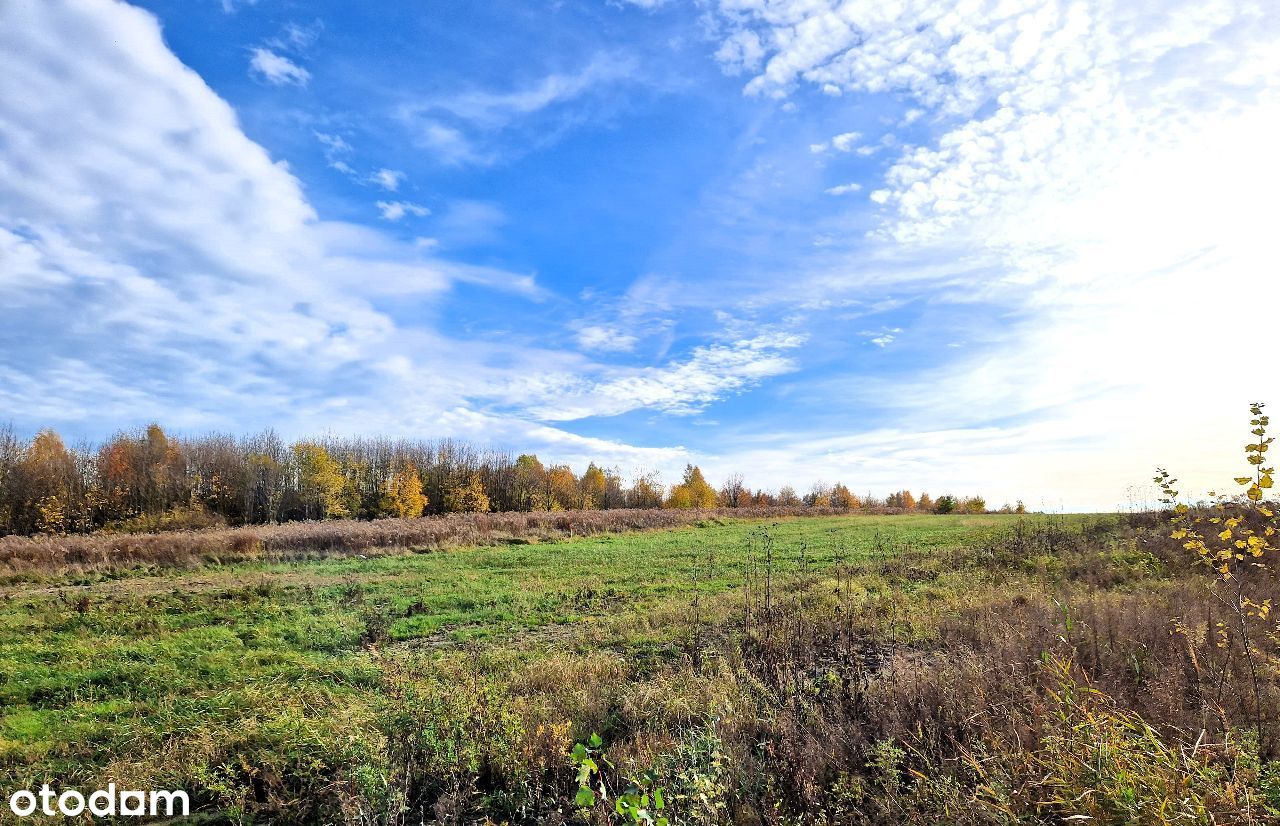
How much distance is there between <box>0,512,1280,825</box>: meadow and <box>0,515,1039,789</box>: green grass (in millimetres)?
66

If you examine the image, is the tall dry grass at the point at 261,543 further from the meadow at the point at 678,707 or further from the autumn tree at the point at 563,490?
the autumn tree at the point at 563,490

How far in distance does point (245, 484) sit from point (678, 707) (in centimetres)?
6984

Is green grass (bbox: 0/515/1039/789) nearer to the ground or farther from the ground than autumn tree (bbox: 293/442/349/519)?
nearer to the ground

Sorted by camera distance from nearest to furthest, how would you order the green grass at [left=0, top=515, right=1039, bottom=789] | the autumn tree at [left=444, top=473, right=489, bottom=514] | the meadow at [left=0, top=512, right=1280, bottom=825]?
the meadow at [left=0, top=512, right=1280, bottom=825]
the green grass at [left=0, top=515, right=1039, bottom=789]
the autumn tree at [left=444, top=473, right=489, bottom=514]

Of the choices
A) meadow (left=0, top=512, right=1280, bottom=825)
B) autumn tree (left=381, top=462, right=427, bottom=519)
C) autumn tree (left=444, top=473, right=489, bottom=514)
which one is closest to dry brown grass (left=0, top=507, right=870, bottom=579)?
meadow (left=0, top=512, right=1280, bottom=825)

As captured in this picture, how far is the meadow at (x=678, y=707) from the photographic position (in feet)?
13.3

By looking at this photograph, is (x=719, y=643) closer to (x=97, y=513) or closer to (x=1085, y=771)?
(x=1085, y=771)

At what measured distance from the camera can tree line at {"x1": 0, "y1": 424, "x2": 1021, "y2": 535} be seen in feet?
175

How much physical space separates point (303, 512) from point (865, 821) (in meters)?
69.5

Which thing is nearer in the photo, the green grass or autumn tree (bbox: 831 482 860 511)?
the green grass

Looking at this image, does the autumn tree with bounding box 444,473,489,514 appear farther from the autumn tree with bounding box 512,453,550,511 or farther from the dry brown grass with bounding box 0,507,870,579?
the dry brown grass with bounding box 0,507,870,579

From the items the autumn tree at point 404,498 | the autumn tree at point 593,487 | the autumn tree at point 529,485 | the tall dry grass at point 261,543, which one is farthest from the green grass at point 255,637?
the autumn tree at point 593,487

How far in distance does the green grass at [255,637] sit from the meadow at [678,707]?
0.07m

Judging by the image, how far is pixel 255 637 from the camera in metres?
11.2
